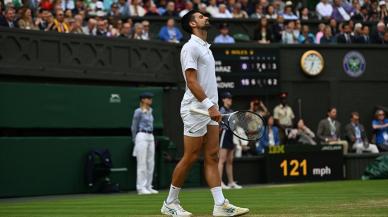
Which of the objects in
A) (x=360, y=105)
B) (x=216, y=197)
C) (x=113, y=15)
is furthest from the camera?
(x=360, y=105)

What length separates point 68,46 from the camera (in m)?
19.6

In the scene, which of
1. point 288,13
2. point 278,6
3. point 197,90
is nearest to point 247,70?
point 288,13

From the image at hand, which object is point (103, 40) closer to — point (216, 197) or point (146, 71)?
point (146, 71)

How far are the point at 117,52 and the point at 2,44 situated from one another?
361cm

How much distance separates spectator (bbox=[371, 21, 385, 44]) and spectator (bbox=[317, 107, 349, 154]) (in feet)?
10.7

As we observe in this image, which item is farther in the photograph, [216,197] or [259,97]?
[259,97]

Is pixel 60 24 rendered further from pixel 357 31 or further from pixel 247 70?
pixel 357 31

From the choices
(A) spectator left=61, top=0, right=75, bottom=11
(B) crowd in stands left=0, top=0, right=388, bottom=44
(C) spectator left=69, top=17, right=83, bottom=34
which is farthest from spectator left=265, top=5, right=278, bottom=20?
(C) spectator left=69, top=17, right=83, bottom=34

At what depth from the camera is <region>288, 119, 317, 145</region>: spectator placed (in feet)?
76.9

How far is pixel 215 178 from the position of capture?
30.7 ft

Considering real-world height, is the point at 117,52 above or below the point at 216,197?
above

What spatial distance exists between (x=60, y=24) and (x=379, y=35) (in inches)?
411

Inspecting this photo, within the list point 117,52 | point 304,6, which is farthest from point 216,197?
point 304,6

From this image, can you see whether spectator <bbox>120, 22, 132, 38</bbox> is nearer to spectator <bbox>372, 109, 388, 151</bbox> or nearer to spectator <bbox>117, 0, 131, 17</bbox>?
spectator <bbox>117, 0, 131, 17</bbox>
